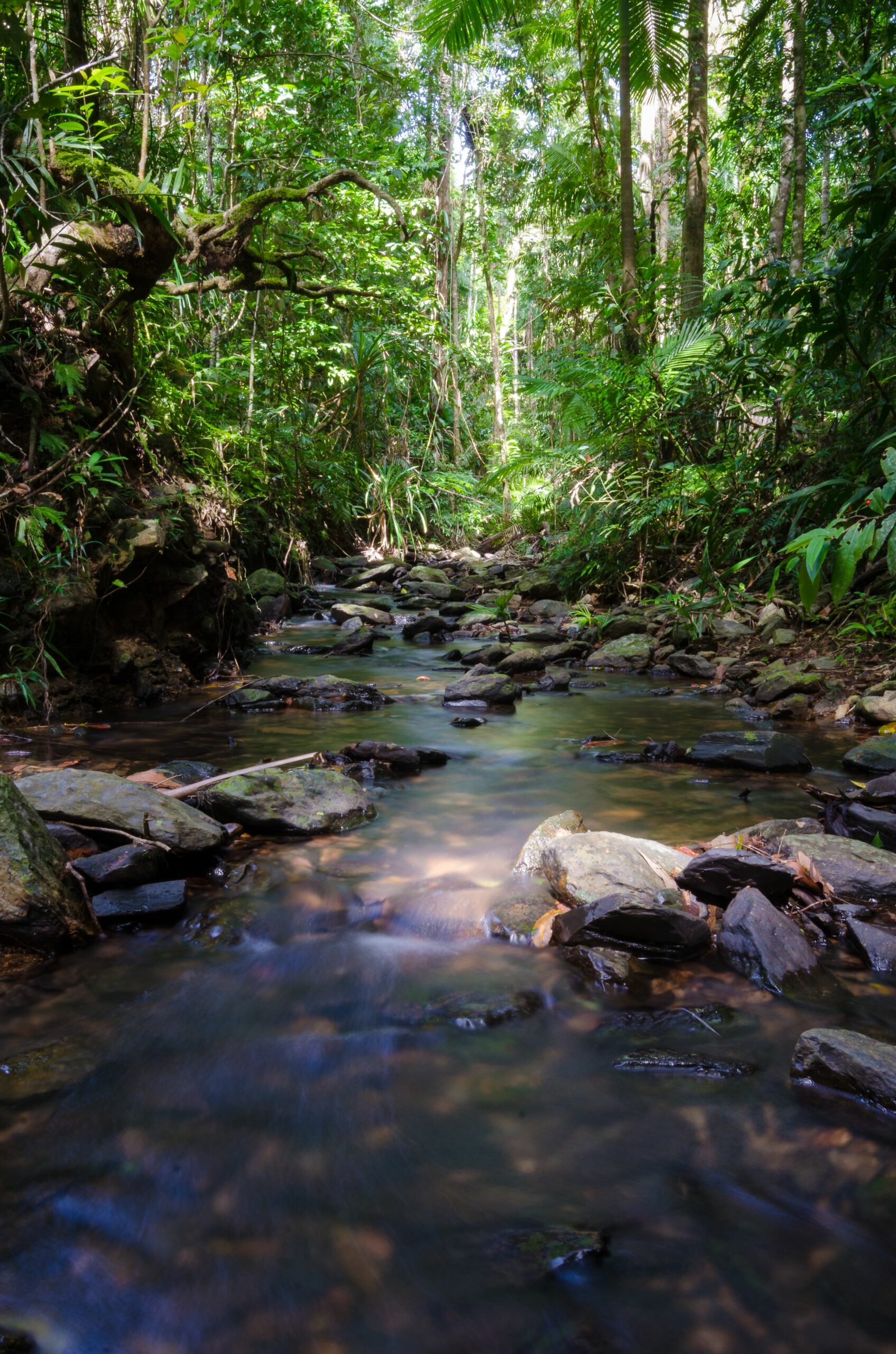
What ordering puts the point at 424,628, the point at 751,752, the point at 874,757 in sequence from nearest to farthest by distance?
the point at 874,757, the point at 751,752, the point at 424,628

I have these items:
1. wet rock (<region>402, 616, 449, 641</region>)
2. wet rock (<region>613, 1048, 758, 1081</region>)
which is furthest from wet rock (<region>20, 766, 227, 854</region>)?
wet rock (<region>402, 616, 449, 641</region>)

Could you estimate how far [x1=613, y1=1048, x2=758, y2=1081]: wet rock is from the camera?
71.9 inches

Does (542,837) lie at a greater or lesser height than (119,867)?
lesser

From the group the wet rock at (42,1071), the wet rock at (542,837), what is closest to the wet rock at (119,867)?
the wet rock at (42,1071)

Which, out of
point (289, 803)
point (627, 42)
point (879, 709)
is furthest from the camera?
point (627, 42)

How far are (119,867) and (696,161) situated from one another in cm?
917

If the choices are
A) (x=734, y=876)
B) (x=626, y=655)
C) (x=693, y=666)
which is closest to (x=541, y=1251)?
(x=734, y=876)

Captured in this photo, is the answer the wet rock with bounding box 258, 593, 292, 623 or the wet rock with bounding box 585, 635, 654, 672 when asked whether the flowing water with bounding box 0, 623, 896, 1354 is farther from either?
the wet rock with bounding box 258, 593, 292, 623

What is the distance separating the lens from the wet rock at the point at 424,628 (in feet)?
28.2

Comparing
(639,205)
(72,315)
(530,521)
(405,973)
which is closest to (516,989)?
(405,973)

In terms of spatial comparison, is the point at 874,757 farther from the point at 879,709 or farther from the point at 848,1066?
the point at 848,1066

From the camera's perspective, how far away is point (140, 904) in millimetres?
2551

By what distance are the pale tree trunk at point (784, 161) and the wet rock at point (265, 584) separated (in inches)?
259

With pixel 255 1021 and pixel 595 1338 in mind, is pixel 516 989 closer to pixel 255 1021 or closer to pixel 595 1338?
pixel 255 1021
